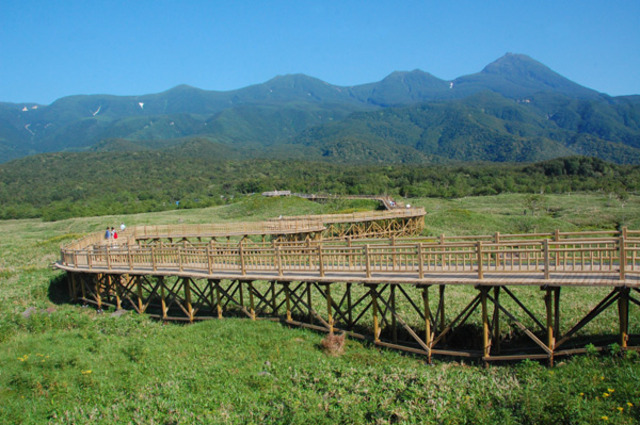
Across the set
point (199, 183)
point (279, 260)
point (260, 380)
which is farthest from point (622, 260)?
point (199, 183)

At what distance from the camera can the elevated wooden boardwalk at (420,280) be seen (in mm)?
13180

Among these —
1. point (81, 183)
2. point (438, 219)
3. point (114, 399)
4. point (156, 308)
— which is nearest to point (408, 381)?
point (114, 399)

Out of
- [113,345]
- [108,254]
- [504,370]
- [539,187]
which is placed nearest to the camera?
[504,370]

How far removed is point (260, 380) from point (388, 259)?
7074 mm

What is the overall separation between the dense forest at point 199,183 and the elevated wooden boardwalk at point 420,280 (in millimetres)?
67482

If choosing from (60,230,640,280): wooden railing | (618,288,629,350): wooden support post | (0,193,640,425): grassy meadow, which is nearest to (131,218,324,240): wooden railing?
(60,230,640,280): wooden railing

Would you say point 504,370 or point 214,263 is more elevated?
point 214,263

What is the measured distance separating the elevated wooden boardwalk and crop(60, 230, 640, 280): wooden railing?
0.15 feet

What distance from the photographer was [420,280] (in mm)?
14141

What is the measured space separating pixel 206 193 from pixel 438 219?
3161 inches

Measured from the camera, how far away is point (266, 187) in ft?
398

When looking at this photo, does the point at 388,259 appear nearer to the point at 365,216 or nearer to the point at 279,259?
the point at 279,259

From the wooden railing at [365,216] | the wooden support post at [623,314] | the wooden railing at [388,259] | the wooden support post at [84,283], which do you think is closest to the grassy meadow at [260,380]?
the wooden support post at [623,314]

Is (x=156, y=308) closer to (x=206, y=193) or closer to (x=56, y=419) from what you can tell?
(x=56, y=419)
